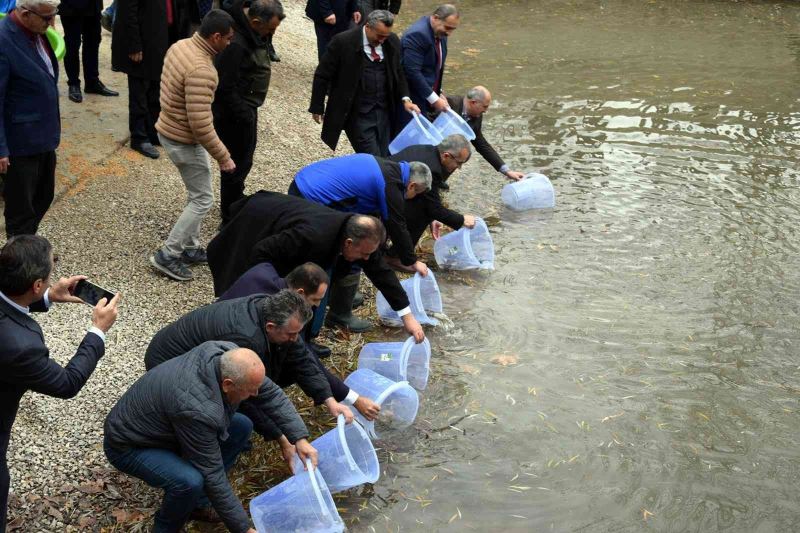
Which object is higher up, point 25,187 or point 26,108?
point 26,108

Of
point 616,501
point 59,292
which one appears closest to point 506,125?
point 616,501

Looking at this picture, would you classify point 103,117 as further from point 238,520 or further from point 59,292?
point 238,520

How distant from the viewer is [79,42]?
28.6ft

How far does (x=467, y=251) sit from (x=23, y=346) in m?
4.64

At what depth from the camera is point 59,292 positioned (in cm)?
423

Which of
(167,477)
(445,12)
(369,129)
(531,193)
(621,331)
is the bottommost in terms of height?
(621,331)

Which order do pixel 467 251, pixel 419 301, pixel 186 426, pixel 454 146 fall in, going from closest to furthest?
pixel 186 426, pixel 419 301, pixel 454 146, pixel 467 251

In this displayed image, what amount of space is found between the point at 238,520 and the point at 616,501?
7.67 feet

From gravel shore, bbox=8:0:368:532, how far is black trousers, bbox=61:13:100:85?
1.19 metres

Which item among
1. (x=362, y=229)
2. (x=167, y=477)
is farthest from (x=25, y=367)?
(x=362, y=229)

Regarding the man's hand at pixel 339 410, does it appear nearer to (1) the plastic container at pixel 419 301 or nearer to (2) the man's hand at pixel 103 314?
(2) the man's hand at pixel 103 314

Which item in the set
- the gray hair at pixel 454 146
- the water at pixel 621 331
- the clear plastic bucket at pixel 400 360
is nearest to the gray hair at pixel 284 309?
the water at pixel 621 331

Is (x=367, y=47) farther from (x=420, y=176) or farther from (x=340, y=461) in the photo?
(x=340, y=461)

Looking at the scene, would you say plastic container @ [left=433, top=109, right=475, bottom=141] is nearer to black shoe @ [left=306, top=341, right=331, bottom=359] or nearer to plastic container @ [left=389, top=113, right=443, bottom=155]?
plastic container @ [left=389, top=113, right=443, bottom=155]
